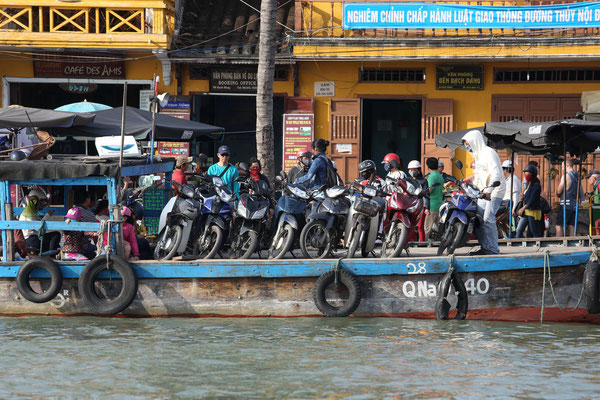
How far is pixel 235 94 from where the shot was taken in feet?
63.2

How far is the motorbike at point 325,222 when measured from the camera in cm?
1065

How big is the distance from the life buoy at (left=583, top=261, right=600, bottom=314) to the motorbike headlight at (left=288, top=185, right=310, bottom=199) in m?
3.27

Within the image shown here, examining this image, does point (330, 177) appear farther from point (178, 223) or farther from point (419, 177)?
point (419, 177)

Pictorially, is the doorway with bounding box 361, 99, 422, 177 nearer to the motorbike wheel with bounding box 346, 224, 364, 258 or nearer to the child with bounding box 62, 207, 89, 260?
the motorbike wheel with bounding box 346, 224, 364, 258

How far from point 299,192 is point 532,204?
5.02 meters

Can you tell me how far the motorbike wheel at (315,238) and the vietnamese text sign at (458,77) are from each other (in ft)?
30.6

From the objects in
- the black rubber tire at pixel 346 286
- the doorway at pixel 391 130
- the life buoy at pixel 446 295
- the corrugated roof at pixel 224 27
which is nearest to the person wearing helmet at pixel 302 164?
the black rubber tire at pixel 346 286

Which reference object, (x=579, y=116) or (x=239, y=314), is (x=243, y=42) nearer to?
(x=579, y=116)

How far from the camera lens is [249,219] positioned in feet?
35.3

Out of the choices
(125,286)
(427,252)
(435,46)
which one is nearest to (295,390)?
(125,286)

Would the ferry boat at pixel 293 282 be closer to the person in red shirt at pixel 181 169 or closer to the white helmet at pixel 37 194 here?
the white helmet at pixel 37 194

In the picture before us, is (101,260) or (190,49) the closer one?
(101,260)

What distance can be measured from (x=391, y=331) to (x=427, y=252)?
1959 millimetres

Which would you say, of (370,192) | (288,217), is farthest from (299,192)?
(370,192)
